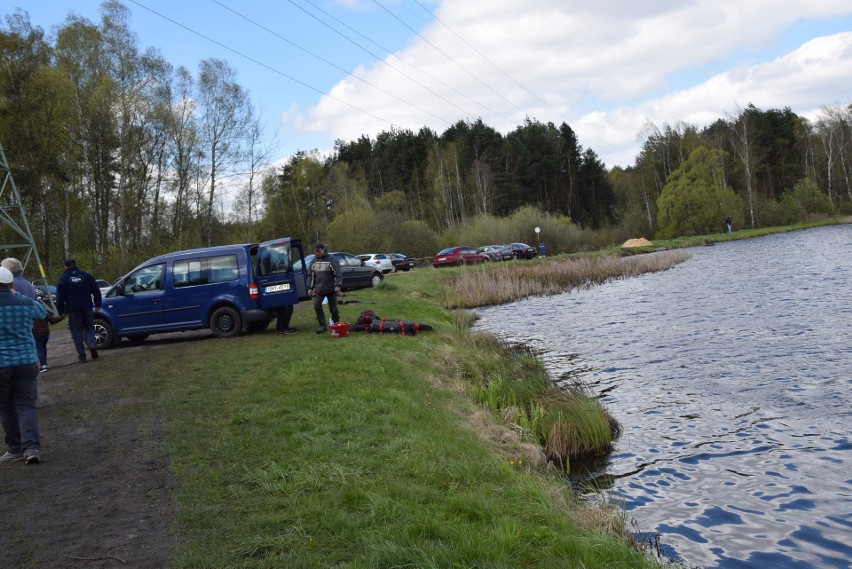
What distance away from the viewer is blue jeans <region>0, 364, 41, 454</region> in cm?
709

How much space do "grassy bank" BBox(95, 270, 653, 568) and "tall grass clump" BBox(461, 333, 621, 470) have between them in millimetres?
439

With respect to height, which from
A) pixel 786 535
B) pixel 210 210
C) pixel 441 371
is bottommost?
pixel 786 535

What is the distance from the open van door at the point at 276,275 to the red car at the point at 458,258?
103 feet

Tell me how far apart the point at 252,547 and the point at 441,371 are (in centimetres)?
799

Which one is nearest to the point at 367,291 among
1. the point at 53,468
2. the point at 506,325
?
the point at 506,325

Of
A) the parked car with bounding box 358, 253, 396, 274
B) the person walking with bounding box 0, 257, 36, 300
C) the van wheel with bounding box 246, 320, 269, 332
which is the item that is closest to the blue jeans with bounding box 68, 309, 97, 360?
the person walking with bounding box 0, 257, 36, 300

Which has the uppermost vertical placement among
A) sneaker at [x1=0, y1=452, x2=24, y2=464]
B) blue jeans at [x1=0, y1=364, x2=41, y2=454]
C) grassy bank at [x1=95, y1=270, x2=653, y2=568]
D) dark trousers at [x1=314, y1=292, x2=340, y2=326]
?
dark trousers at [x1=314, y1=292, x2=340, y2=326]

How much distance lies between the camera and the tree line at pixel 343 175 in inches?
1443

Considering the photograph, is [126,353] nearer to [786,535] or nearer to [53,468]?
[53,468]

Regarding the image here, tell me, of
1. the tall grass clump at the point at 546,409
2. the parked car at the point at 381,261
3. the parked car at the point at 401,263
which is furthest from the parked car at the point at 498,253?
the tall grass clump at the point at 546,409

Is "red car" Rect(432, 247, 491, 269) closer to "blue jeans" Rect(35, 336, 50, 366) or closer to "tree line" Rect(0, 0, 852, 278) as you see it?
"tree line" Rect(0, 0, 852, 278)

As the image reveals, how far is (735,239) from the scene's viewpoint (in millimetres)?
63219

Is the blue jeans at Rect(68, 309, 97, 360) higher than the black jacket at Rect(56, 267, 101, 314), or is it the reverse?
the black jacket at Rect(56, 267, 101, 314)

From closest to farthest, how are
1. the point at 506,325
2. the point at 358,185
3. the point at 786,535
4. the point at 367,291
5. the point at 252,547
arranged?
1. the point at 252,547
2. the point at 786,535
3. the point at 506,325
4. the point at 367,291
5. the point at 358,185
